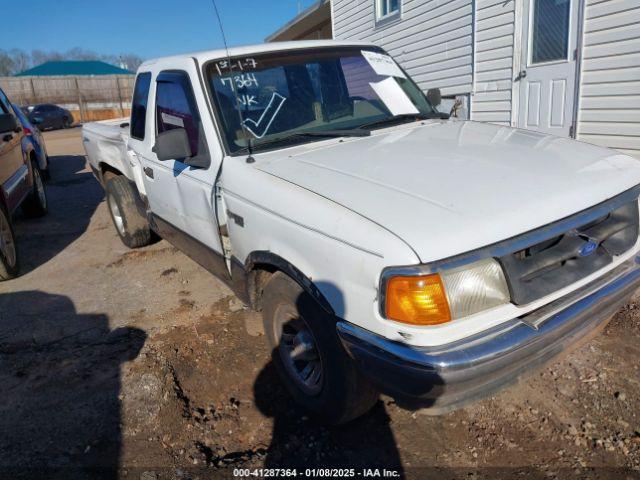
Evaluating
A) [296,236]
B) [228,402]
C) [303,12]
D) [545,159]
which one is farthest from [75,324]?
[303,12]

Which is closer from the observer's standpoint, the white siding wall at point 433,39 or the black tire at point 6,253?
the black tire at point 6,253

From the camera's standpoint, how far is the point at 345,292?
2.02 meters

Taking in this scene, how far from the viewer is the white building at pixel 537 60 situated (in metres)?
5.89

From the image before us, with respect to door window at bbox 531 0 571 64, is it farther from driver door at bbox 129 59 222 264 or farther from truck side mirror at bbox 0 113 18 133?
truck side mirror at bbox 0 113 18 133

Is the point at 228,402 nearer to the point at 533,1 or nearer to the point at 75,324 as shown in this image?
the point at 75,324

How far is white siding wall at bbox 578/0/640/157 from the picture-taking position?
572 centimetres

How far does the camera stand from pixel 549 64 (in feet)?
22.0

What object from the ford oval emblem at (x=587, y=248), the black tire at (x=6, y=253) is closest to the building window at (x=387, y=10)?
the black tire at (x=6, y=253)

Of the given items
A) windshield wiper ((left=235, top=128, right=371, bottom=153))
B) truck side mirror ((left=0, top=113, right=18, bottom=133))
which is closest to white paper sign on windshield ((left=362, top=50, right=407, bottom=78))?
windshield wiper ((left=235, top=128, right=371, bottom=153))

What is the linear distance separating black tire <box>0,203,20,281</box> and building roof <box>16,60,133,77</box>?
45402 millimetres

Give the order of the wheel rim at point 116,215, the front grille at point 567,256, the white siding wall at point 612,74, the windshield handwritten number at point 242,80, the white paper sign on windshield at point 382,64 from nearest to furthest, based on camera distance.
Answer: the front grille at point 567,256 → the windshield handwritten number at point 242,80 → the white paper sign on windshield at point 382,64 → the wheel rim at point 116,215 → the white siding wall at point 612,74

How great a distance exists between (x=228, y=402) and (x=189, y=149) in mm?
1537

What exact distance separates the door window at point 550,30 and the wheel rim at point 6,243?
6.97 m

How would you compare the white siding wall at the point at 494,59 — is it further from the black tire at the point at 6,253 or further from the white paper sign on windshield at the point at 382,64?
the black tire at the point at 6,253
